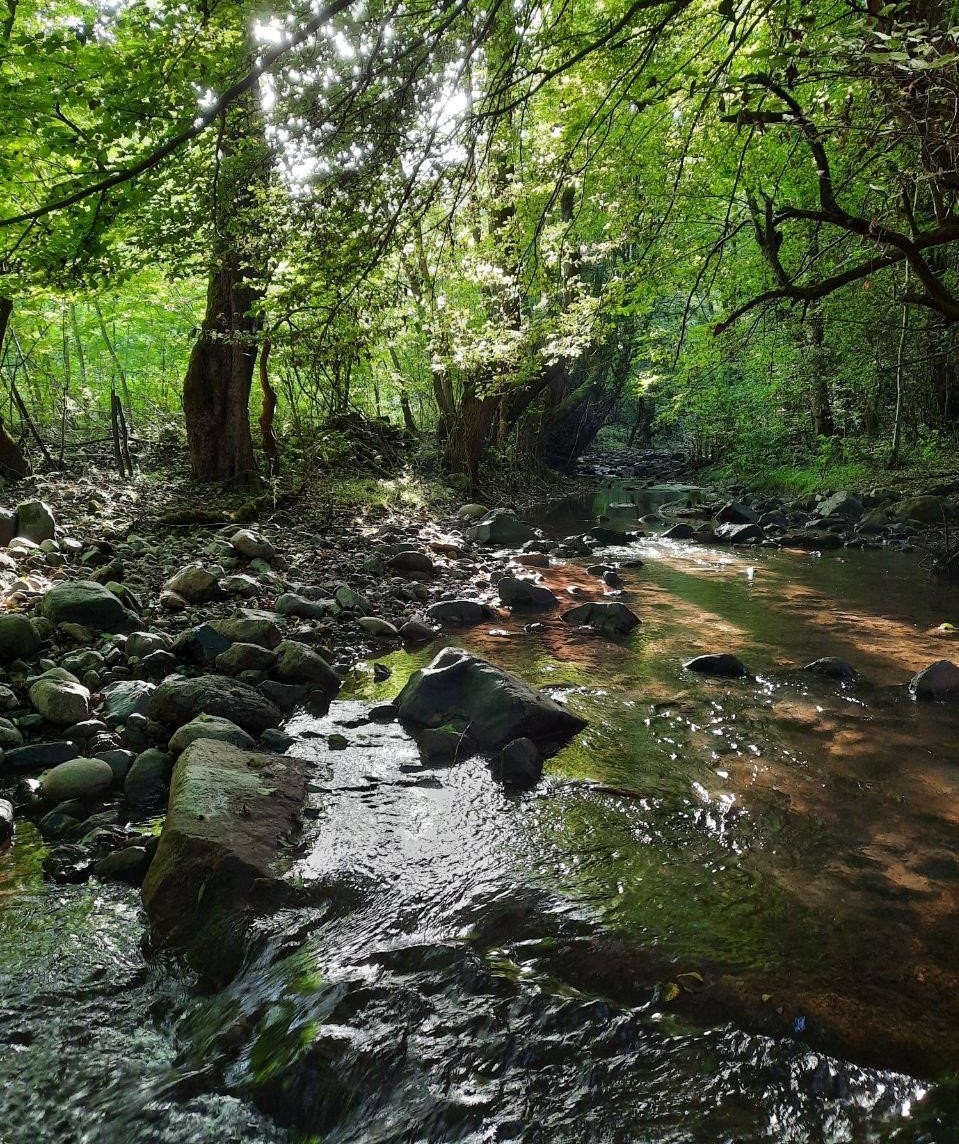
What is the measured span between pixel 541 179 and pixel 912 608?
6.05 metres

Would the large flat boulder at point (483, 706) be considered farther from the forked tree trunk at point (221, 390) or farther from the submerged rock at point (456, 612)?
the forked tree trunk at point (221, 390)

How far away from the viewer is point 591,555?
468 inches

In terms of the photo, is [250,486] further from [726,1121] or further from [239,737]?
[726,1121]

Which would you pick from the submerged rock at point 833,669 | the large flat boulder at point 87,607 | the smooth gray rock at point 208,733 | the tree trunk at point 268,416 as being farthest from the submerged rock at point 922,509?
the large flat boulder at point 87,607

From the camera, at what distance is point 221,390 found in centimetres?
1019

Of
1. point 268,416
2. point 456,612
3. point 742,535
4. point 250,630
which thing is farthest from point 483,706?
point 742,535

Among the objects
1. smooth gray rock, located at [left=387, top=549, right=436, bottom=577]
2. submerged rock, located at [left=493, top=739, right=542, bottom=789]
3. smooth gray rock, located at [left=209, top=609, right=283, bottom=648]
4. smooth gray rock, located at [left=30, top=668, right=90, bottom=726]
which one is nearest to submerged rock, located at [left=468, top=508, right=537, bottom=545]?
smooth gray rock, located at [left=387, top=549, right=436, bottom=577]

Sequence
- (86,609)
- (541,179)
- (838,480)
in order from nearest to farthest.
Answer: (86,609) → (541,179) → (838,480)

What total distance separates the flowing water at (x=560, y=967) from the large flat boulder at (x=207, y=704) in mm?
398

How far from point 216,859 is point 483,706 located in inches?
83.1

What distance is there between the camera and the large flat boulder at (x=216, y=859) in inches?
117

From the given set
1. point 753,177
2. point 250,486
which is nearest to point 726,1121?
point 250,486

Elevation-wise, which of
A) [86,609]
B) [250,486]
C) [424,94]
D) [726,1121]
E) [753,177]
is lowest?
[726,1121]

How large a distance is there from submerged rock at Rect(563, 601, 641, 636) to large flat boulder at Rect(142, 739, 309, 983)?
4177 millimetres
